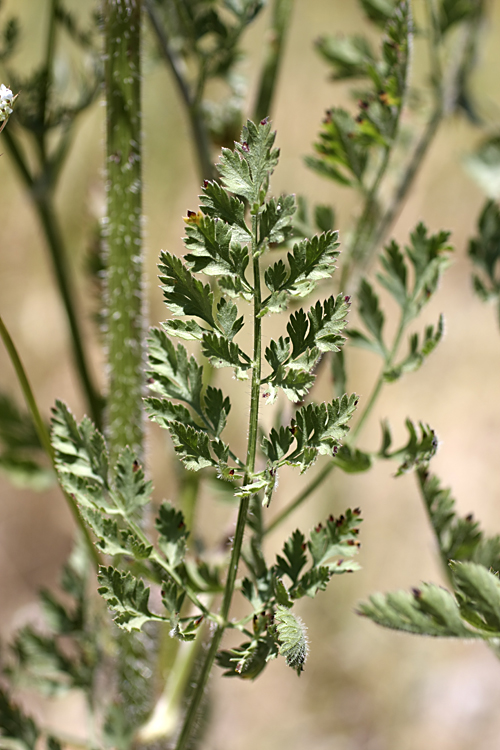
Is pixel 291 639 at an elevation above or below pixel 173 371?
below

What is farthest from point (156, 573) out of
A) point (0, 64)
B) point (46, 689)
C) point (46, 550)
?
point (46, 550)

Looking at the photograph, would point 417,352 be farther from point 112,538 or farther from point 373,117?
point 112,538

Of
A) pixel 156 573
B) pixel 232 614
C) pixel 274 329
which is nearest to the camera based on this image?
pixel 156 573

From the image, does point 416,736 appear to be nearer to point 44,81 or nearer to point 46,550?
point 46,550

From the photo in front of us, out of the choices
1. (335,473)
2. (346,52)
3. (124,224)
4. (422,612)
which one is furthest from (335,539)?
(335,473)

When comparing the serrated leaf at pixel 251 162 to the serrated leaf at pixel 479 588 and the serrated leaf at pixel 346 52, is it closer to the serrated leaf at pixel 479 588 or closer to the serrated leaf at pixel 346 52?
the serrated leaf at pixel 479 588

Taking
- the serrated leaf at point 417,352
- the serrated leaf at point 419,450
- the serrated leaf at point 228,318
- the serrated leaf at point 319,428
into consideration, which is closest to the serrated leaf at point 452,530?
the serrated leaf at point 419,450
